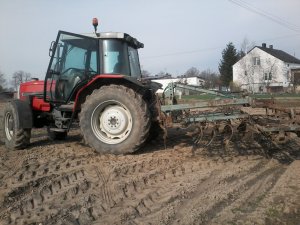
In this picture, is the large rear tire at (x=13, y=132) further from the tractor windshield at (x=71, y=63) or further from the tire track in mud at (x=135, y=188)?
the tractor windshield at (x=71, y=63)

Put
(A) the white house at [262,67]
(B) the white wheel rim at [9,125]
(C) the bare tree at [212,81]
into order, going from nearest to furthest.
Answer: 1. (B) the white wheel rim at [9,125]
2. (C) the bare tree at [212,81]
3. (A) the white house at [262,67]

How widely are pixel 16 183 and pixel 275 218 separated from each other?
3314mm

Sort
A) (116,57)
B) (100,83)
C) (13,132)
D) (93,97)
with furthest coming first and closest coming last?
(13,132)
(116,57)
(100,83)
(93,97)

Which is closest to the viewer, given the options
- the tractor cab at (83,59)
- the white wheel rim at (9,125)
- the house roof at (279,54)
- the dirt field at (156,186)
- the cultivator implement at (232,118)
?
the dirt field at (156,186)

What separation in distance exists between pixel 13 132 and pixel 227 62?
51.4m

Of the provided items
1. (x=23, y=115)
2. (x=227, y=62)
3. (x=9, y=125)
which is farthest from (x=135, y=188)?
(x=227, y=62)

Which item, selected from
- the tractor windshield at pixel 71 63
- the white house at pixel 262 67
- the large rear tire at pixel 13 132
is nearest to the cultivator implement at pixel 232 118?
the tractor windshield at pixel 71 63

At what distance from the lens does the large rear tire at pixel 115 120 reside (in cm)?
641

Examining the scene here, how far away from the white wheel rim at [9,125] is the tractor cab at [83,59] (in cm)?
130

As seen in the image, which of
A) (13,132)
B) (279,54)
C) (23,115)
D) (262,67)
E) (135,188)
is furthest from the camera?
(279,54)

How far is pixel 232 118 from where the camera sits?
236 inches

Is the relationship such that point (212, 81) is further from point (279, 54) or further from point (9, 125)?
point (9, 125)

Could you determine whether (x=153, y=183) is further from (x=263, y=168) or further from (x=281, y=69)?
(x=281, y=69)

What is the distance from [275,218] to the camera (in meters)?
3.70
